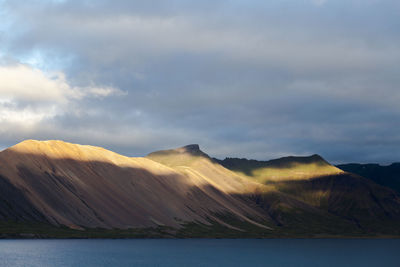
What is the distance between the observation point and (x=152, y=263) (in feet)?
460

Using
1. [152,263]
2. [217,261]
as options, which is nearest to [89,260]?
[152,263]

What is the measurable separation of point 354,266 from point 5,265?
324 feet

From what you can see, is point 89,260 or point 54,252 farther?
point 54,252

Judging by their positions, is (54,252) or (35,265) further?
(54,252)

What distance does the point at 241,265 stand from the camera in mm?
146375

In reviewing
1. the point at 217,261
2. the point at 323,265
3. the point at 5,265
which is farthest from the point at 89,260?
the point at 323,265

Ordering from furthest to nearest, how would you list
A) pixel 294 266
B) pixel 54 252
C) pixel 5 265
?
pixel 54 252, pixel 294 266, pixel 5 265

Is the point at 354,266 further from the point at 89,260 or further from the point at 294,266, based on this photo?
the point at 89,260

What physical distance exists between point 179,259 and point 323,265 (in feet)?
143

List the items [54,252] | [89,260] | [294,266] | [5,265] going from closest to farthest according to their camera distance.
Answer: [5,265]
[89,260]
[294,266]
[54,252]

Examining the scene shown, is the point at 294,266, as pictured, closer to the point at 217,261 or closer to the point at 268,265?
the point at 268,265

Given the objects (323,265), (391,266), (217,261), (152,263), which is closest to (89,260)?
(152,263)

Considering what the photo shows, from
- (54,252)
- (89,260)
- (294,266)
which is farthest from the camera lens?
(54,252)

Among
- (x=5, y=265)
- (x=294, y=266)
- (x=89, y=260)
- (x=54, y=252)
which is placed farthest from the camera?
(x=54, y=252)
